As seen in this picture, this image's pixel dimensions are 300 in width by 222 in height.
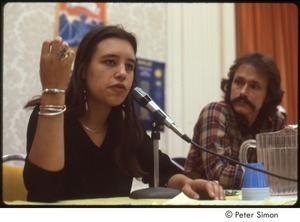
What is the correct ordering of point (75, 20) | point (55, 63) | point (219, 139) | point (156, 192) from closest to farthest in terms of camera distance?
point (55, 63) → point (156, 192) → point (219, 139) → point (75, 20)

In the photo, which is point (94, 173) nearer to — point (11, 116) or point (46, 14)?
point (11, 116)

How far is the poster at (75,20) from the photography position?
1723 millimetres

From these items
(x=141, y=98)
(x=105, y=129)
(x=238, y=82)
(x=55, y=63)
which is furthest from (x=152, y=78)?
(x=55, y=63)

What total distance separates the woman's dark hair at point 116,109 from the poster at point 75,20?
76 centimetres

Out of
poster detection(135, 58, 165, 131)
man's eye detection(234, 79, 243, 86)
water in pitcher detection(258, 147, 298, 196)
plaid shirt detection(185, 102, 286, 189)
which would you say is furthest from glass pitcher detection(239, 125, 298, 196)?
poster detection(135, 58, 165, 131)

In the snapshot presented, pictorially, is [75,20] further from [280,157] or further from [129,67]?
[280,157]

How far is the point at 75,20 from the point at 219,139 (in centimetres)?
97

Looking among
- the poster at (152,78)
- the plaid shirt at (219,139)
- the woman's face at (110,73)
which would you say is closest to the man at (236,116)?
the plaid shirt at (219,139)

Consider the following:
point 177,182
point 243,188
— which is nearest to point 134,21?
point 177,182

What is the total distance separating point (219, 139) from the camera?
112 cm

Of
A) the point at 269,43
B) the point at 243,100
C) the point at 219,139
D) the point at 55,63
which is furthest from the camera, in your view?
the point at 269,43

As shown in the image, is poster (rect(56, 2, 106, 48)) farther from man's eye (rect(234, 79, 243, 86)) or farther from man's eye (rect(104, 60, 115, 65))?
man's eye (rect(104, 60, 115, 65))

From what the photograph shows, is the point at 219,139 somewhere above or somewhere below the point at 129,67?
below

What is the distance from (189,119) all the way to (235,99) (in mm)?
771
